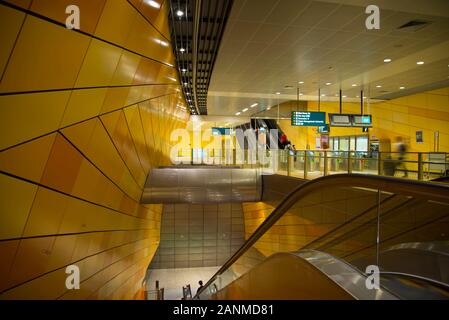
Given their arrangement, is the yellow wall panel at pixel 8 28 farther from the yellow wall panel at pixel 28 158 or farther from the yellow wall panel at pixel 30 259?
the yellow wall panel at pixel 30 259

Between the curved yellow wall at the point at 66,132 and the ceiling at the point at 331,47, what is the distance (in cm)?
247

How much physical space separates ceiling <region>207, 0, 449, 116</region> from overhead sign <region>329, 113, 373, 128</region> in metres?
1.47

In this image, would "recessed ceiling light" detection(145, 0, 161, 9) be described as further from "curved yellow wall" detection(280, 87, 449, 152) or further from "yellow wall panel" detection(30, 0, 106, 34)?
"curved yellow wall" detection(280, 87, 449, 152)

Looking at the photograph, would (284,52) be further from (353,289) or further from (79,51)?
(353,289)

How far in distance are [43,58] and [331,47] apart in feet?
25.9

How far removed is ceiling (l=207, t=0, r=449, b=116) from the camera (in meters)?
6.39

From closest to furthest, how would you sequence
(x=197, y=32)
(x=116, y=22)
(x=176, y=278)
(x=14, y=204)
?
(x=14, y=204) < (x=116, y=22) < (x=197, y=32) < (x=176, y=278)

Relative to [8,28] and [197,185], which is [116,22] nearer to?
[8,28]

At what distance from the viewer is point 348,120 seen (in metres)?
14.0

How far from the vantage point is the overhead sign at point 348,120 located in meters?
13.8

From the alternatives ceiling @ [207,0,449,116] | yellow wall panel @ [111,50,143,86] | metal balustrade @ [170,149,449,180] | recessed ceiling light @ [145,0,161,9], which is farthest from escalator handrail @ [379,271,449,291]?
recessed ceiling light @ [145,0,161,9]

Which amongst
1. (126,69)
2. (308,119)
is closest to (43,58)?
(126,69)

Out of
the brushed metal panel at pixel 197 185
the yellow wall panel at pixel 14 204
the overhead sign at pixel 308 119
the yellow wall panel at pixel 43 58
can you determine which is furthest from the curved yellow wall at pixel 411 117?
the yellow wall panel at pixel 14 204
